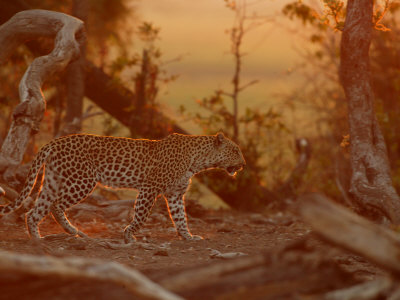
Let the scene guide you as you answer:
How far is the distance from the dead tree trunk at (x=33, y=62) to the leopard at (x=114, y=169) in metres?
0.98

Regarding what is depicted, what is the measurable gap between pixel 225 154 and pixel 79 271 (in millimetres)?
5842

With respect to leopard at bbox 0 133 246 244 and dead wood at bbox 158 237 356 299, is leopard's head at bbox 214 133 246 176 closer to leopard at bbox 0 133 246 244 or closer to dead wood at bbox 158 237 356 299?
leopard at bbox 0 133 246 244

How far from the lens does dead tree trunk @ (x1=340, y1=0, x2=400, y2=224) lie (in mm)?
8703

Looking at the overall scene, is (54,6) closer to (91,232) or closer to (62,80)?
(62,80)

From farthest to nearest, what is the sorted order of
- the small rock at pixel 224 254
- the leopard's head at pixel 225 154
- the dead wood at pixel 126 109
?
the dead wood at pixel 126 109, the leopard's head at pixel 225 154, the small rock at pixel 224 254

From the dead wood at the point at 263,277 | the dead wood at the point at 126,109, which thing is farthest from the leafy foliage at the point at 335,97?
the dead wood at the point at 263,277

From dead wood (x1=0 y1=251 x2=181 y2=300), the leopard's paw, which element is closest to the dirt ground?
the leopard's paw

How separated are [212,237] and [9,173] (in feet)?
10.7

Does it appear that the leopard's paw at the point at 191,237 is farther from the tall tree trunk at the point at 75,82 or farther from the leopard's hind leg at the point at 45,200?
the tall tree trunk at the point at 75,82

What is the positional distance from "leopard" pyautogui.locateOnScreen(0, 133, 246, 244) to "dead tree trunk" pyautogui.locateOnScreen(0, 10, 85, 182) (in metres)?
0.98

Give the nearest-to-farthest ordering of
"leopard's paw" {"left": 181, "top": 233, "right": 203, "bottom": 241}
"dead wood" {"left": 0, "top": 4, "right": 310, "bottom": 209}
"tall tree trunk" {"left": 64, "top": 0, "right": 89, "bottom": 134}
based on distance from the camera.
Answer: "leopard's paw" {"left": 181, "top": 233, "right": 203, "bottom": 241} < "tall tree trunk" {"left": 64, "top": 0, "right": 89, "bottom": 134} < "dead wood" {"left": 0, "top": 4, "right": 310, "bottom": 209}

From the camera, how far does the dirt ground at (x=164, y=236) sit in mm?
7281

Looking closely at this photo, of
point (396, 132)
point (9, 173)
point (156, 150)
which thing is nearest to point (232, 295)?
point (156, 150)

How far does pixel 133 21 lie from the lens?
56.9 feet
